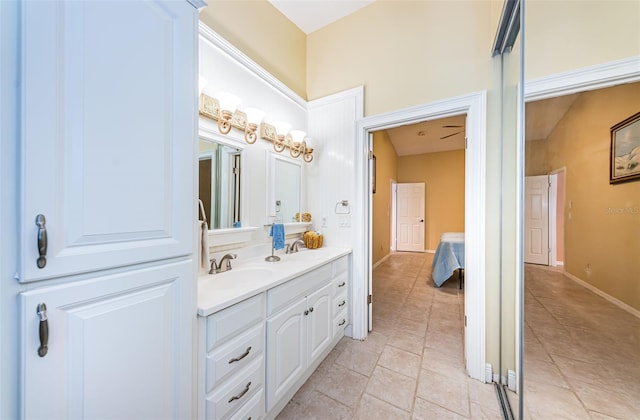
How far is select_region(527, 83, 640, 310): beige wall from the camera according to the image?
2.69 feet

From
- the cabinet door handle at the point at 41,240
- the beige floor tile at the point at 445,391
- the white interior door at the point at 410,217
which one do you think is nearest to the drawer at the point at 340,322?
the beige floor tile at the point at 445,391

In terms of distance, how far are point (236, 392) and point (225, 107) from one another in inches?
65.7

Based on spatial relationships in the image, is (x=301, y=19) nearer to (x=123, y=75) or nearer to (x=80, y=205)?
(x=123, y=75)

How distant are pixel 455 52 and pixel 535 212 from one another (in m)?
1.37

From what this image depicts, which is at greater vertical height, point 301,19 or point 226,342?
point 301,19

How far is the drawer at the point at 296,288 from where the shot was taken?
132cm

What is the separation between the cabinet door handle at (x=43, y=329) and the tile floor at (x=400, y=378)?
1297 millimetres

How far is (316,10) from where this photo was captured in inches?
90.7

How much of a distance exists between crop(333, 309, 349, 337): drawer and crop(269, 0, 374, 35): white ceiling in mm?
2898

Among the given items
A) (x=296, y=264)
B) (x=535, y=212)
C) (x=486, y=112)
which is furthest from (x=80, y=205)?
(x=486, y=112)

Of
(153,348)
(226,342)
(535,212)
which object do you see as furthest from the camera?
(535,212)

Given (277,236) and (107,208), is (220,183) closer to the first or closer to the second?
(277,236)

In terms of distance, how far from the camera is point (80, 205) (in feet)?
2.14

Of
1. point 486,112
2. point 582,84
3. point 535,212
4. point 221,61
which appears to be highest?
point 221,61
